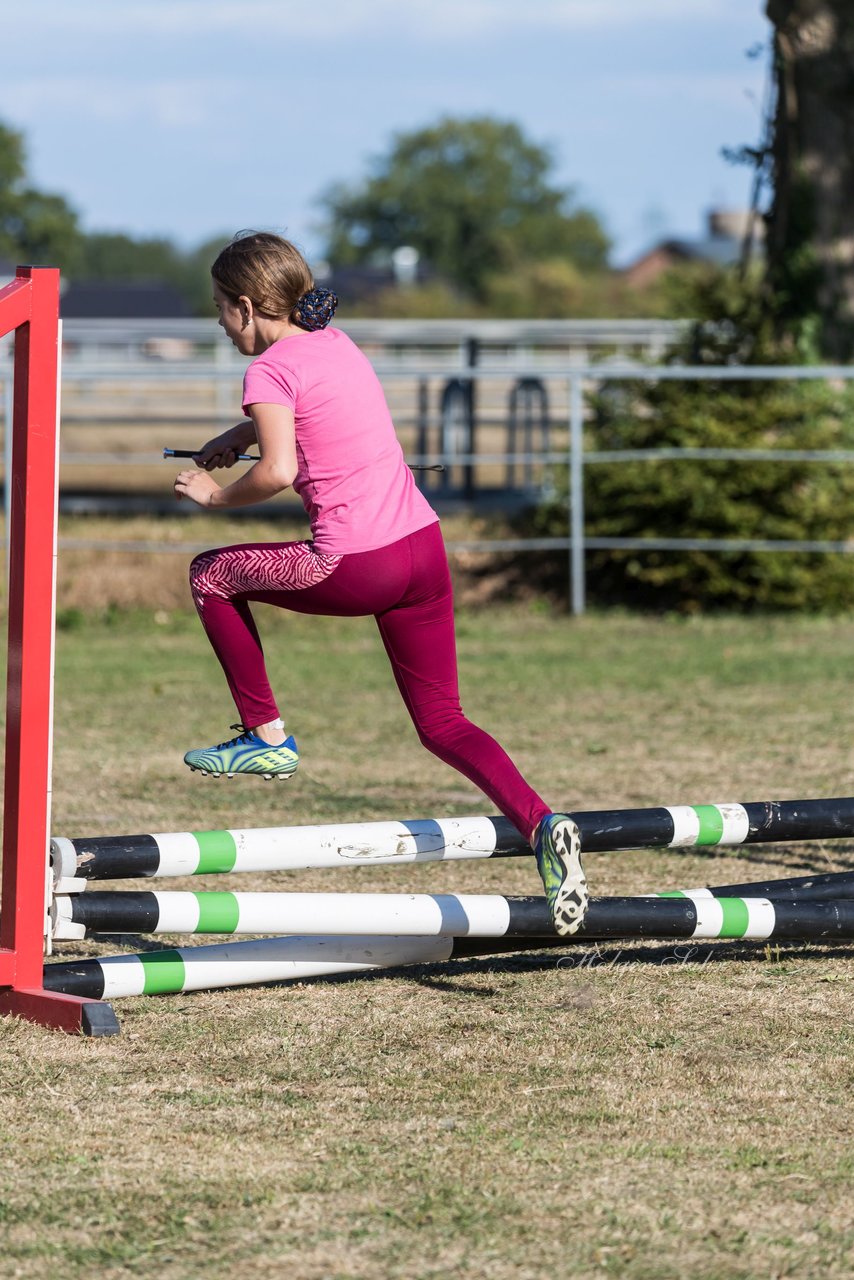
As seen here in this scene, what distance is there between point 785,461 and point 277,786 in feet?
→ 21.8

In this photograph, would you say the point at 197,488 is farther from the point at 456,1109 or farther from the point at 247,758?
the point at 456,1109

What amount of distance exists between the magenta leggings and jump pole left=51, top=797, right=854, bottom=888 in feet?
0.88

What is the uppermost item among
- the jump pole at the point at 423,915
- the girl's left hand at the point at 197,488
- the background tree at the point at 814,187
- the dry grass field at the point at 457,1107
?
the background tree at the point at 814,187

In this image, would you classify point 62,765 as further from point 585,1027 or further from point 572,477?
point 572,477

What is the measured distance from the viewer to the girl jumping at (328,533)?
13.1 ft

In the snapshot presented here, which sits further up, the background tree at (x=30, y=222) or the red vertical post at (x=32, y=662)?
the background tree at (x=30, y=222)

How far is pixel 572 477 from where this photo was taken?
1290cm

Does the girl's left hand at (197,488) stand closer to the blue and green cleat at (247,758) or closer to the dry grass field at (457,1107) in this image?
the blue and green cleat at (247,758)

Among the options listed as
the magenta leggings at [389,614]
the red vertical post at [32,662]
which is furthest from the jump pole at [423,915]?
the magenta leggings at [389,614]

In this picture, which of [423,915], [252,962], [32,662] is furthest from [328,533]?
[252,962]

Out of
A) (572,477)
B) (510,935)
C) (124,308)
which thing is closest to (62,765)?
(510,935)

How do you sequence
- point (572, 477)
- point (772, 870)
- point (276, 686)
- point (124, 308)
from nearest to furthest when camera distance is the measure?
point (772, 870) < point (276, 686) < point (572, 477) < point (124, 308)

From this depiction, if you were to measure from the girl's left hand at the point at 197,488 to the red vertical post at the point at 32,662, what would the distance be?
0.30m

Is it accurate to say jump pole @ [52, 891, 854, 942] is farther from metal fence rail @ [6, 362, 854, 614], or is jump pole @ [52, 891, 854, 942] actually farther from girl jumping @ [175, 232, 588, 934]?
metal fence rail @ [6, 362, 854, 614]
